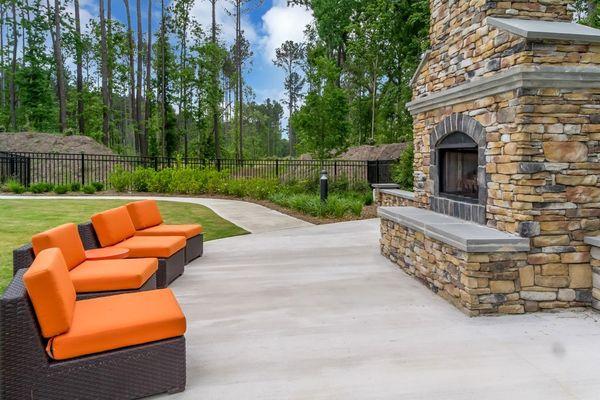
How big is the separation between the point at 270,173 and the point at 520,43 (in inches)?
655

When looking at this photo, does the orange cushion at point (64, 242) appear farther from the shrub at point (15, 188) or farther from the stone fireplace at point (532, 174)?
the shrub at point (15, 188)

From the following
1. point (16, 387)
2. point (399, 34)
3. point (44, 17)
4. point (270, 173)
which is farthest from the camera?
point (44, 17)

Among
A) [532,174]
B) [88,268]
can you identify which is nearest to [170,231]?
[88,268]

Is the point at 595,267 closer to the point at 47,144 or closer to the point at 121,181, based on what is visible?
the point at 121,181

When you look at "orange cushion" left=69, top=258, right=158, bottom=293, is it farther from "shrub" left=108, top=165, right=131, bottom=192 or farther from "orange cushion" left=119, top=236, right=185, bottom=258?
"shrub" left=108, top=165, right=131, bottom=192

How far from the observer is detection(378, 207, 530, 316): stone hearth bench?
4.27 m

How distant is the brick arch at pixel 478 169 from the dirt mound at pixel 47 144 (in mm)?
18535

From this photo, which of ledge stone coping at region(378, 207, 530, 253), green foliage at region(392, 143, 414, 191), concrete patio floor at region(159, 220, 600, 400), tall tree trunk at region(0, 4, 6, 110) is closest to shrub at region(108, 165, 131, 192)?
green foliage at region(392, 143, 414, 191)

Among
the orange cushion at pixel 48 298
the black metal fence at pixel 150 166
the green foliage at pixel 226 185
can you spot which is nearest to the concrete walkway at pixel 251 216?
the green foliage at pixel 226 185

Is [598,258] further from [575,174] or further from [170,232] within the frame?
[170,232]

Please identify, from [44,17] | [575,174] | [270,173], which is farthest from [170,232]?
[44,17]

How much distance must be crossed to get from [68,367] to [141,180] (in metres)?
14.8

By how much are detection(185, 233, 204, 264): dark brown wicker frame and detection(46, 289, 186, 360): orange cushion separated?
122 inches

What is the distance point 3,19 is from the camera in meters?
31.8
